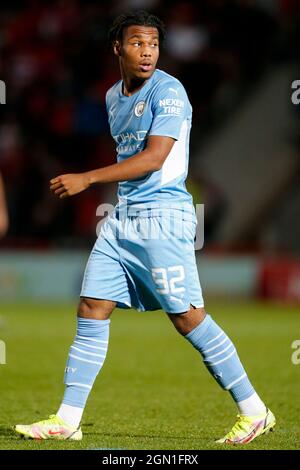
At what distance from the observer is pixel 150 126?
5965 millimetres

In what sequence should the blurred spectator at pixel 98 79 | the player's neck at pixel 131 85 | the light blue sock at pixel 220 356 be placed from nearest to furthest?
the light blue sock at pixel 220 356, the player's neck at pixel 131 85, the blurred spectator at pixel 98 79

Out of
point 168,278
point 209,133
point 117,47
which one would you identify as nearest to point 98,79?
point 209,133

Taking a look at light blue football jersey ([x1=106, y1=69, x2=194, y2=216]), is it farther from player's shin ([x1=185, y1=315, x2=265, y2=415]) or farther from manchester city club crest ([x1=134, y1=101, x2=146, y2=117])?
player's shin ([x1=185, y1=315, x2=265, y2=415])

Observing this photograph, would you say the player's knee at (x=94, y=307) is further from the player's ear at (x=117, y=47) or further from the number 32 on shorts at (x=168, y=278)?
the player's ear at (x=117, y=47)

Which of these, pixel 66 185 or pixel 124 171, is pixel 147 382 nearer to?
pixel 124 171

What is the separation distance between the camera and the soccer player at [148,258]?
5926 mm

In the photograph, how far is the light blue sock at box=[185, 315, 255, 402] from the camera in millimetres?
5953

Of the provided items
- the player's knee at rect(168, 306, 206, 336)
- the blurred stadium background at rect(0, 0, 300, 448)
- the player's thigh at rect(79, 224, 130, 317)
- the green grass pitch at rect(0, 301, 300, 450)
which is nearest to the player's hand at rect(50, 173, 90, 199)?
the player's thigh at rect(79, 224, 130, 317)

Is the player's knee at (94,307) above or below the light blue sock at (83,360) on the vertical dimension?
above

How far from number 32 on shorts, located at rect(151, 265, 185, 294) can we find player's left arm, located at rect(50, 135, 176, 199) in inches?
21.3

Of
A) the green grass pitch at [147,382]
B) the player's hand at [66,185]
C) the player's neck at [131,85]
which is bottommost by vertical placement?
the green grass pitch at [147,382]

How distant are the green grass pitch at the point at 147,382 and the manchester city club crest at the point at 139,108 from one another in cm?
178

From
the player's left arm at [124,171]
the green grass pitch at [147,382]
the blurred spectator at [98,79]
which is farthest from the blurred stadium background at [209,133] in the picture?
the player's left arm at [124,171]

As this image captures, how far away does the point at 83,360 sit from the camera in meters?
6.03
